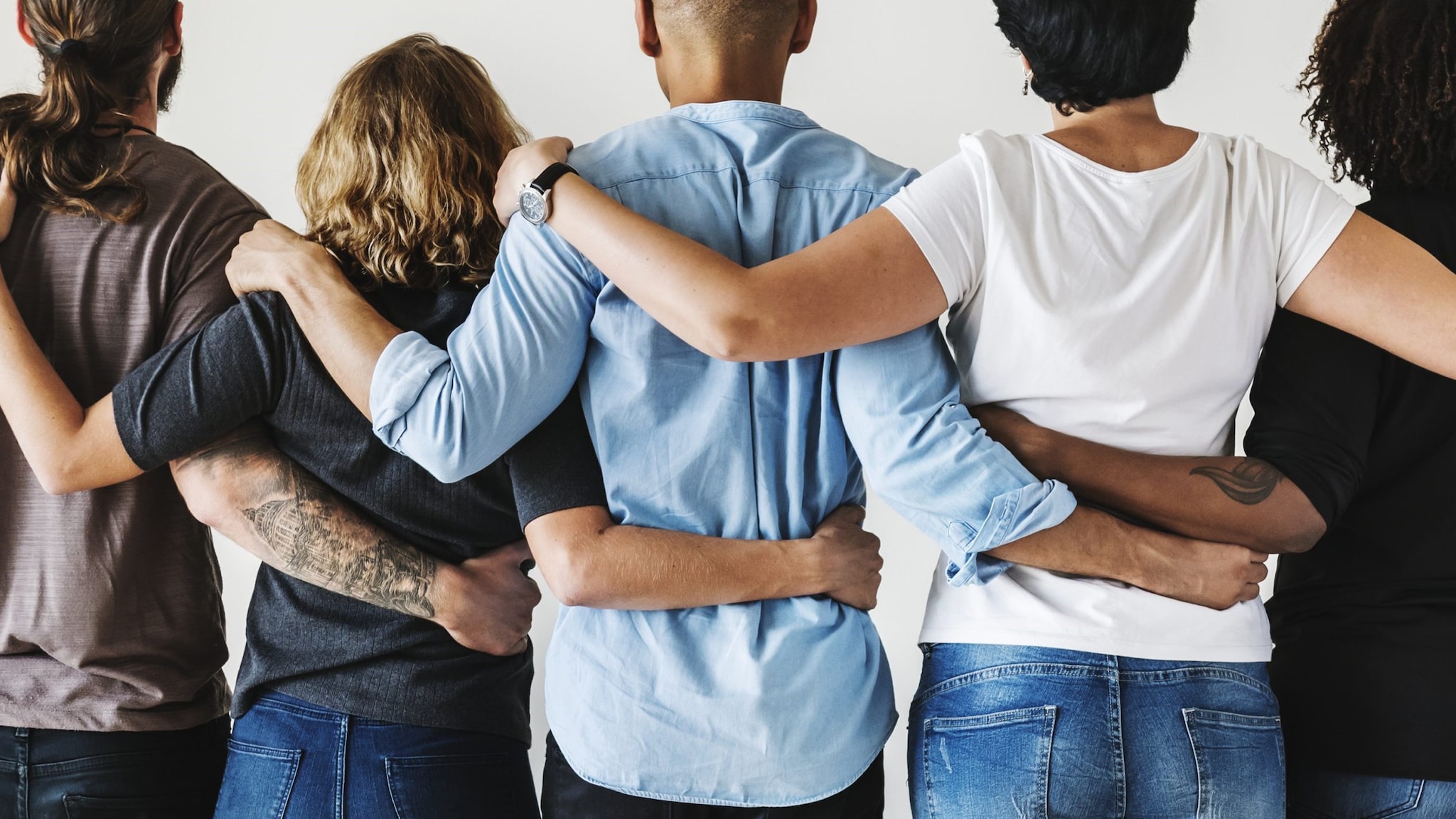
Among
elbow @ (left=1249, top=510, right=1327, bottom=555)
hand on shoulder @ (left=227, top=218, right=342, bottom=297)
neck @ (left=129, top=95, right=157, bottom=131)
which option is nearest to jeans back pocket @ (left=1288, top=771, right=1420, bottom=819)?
elbow @ (left=1249, top=510, right=1327, bottom=555)

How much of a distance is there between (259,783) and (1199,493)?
110 cm

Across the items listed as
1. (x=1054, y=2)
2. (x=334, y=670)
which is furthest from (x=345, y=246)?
(x=1054, y=2)

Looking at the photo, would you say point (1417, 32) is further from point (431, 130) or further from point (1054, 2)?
point (431, 130)

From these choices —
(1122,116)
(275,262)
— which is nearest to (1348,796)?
(1122,116)

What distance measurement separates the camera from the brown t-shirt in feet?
4.92

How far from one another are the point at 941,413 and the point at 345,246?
0.77 m

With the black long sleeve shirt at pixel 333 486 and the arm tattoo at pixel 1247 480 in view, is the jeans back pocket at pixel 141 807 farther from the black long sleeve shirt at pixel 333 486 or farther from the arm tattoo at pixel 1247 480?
the arm tattoo at pixel 1247 480

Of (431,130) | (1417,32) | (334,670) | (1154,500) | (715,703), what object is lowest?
(334,670)

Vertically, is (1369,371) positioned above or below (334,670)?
above

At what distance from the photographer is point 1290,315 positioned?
131 cm

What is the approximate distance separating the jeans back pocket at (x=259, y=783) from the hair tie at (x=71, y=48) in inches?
36.2

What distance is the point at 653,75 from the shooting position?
10.2 ft

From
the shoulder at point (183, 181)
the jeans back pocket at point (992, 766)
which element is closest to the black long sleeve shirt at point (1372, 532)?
the jeans back pocket at point (992, 766)

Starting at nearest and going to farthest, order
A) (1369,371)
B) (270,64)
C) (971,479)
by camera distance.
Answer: (971,479) → (1369,371) → (270,64)
